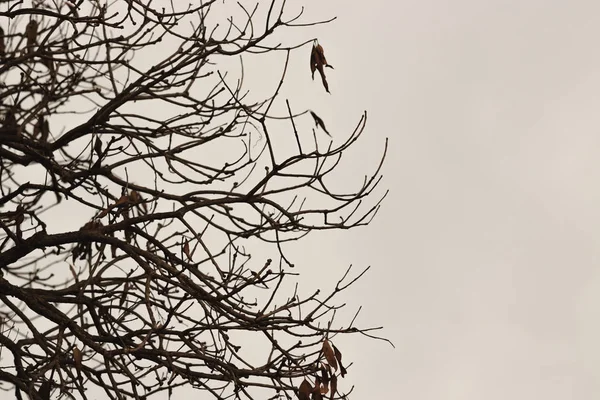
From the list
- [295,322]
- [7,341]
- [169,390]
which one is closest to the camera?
[295,322]

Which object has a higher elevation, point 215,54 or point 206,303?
point 215,54

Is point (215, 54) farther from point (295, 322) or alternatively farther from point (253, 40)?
point (295, 322)

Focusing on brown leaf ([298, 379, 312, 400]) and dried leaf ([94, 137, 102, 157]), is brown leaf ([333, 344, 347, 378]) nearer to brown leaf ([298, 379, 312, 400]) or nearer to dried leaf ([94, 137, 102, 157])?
brown leaf ([298, 379, 312, 400])

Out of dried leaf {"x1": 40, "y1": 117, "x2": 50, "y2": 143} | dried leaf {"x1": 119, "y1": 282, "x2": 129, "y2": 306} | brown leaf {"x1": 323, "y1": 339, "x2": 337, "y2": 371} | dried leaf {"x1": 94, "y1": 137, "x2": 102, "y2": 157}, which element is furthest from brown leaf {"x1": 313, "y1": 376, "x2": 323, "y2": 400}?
dried leaf {"x1": 40, "y1": 117, "x2": 50, "y2": 143}

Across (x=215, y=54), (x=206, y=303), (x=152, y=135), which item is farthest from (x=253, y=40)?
(x=206, y=303)

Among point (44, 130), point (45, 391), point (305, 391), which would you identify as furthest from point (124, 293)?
point (44, 130)

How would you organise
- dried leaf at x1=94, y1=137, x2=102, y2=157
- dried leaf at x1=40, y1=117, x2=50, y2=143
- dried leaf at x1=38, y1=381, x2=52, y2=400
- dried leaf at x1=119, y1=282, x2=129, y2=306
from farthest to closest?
dried leaf at x1=40, y1=117, x2=50, y2=143 < dried leaf at x1=94, y1=137, x2=102, y2=157 < dried leaf at x1=119, y1=282, x2=129, y2=306 < dried leaf at x1=38, y1=381, x2=52, y2=400

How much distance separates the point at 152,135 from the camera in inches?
336

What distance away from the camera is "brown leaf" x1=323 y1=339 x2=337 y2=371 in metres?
6.50

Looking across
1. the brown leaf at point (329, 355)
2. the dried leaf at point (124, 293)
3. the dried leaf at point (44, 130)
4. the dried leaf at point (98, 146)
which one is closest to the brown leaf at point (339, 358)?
the brown leaf at point (329, 355)

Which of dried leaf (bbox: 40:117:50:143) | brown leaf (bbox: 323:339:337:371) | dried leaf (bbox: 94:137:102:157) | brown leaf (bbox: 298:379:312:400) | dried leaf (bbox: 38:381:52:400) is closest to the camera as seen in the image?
brown leaf (bbox: 323:339:337:371)

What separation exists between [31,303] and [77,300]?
0.39m

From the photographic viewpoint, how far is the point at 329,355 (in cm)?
650

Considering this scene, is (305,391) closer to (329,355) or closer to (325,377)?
(325,377)
